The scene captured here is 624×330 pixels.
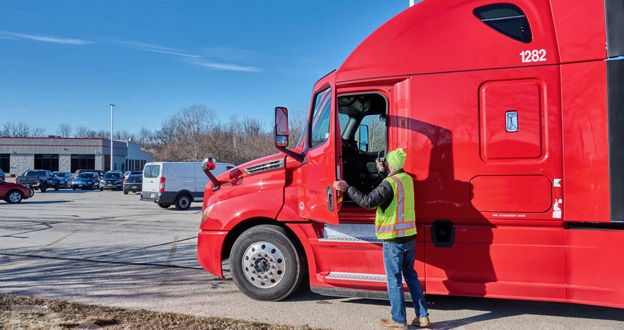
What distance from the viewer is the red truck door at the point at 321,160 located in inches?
176

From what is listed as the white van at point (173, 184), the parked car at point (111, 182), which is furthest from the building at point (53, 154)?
the white van at point (173, 184)

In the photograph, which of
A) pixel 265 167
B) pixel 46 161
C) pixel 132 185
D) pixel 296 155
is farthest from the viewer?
pixel 46 161

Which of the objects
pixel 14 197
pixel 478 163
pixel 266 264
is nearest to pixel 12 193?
pixel 14 197

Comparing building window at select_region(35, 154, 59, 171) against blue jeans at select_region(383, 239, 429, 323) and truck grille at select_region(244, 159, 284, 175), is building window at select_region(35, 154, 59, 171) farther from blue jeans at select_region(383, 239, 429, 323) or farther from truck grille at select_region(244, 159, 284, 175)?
blue jeans at select_region(383, 239, 429, 323)

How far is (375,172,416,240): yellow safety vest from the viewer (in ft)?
13.5

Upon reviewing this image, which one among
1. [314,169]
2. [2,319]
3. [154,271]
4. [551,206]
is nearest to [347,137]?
Result: [314,169]

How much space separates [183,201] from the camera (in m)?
18.2

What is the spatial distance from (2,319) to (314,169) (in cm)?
362

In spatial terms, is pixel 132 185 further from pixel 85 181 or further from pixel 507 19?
pixel 507 19

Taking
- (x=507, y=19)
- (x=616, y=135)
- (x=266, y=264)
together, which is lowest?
(x=266, y=264)

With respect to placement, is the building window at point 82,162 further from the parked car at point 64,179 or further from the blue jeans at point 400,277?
the blue jeans at point 400,277

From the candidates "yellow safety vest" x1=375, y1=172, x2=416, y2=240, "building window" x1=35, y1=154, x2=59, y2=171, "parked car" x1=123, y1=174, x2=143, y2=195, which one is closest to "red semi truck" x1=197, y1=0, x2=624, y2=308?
"yellow safety vest" x1=375, y1=172, x2=416, y2=240

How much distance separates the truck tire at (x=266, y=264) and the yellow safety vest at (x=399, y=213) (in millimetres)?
1325

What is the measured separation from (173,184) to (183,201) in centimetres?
85
